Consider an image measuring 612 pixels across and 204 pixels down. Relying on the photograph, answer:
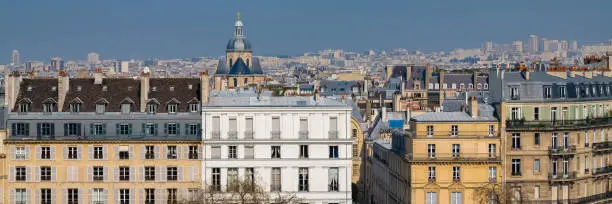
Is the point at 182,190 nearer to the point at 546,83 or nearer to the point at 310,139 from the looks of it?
the point at 310,139

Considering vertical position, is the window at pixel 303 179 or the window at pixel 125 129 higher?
the window at pixel 125 129

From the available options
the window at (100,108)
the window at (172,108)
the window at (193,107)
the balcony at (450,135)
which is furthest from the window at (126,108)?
the balcony at (450,135)

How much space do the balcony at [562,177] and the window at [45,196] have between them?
2957 centimetres

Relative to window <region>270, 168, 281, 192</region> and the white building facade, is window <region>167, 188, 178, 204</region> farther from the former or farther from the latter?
window <region>270, 168, 281, 192</region>

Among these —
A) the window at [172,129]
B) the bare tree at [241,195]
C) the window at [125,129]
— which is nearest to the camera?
the bare tree at [241,195]

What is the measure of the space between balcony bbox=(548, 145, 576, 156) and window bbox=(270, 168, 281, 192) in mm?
16343

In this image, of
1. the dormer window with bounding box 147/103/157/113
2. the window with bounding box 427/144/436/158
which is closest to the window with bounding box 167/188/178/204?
the dormer window with bounding box 147/103/157/113

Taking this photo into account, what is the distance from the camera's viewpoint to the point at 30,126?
3356 inches

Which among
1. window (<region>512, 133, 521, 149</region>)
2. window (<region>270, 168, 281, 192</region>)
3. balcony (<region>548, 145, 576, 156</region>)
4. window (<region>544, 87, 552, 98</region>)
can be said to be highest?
window (<region>544, 87, 552, 98</region>)

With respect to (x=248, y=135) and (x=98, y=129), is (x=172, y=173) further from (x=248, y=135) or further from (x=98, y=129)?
(x=98, y=129)

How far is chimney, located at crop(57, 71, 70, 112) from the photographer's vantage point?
284 ft

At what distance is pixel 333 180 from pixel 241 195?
265 inches

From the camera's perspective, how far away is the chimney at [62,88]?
86.6 meters

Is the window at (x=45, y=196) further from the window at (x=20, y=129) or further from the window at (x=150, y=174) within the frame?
the window at (x=150, y=174)
